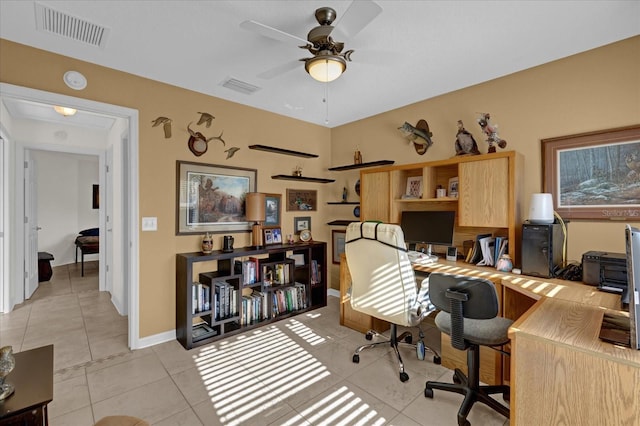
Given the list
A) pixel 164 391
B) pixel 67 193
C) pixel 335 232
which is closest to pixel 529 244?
pixel 335 232

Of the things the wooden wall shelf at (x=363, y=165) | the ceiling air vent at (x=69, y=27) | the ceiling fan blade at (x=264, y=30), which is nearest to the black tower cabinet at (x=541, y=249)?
the wooden wall shelf at (x=363, y=165)

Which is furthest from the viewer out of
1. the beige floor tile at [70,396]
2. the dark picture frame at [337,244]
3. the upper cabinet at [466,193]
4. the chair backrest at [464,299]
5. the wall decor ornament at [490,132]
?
the dark picture frame at [337,244]

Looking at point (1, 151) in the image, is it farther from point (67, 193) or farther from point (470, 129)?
point (470, 129)

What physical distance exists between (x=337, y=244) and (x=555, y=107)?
9.58 ft

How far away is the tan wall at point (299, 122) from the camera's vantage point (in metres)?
2.26

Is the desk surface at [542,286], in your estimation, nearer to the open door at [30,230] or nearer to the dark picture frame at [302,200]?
the dark picture frame at [302,200]

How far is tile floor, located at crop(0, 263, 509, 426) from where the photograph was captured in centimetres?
189

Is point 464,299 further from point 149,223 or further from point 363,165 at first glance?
point 149,223

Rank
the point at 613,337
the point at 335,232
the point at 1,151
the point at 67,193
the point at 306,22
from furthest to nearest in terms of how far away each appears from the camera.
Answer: the point at 67,193 < the point at 335,232 < the point at 1,151 < the point at 306,22 < the point at 613,337

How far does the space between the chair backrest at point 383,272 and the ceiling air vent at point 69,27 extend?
93.8 inches

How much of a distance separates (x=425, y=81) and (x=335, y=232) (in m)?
2.35

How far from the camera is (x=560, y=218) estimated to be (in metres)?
2.37

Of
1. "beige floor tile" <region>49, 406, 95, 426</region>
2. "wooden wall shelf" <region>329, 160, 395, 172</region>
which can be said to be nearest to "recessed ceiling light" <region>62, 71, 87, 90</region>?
"beige floor tile" <region>49, 406, 95, 426</region>

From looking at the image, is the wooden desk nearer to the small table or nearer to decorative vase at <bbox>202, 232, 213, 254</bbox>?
the small table
